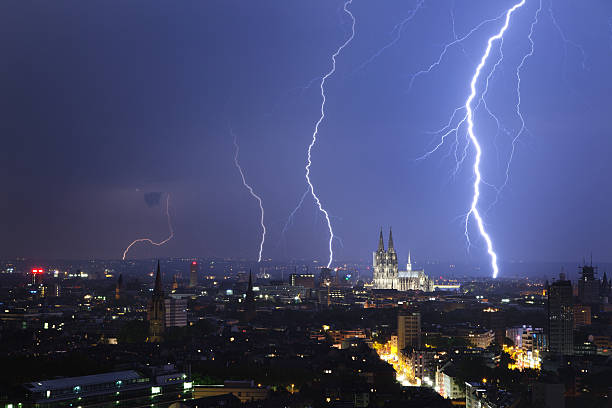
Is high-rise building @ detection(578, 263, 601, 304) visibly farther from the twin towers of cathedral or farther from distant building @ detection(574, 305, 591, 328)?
the twin towers of cathedral

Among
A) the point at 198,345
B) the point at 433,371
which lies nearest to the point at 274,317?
the point at 198,345

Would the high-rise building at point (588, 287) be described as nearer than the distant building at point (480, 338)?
No

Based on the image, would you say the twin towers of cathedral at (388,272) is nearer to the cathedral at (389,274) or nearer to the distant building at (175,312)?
the cathedral at (389,274)

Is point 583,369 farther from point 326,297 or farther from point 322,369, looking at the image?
point 326,297

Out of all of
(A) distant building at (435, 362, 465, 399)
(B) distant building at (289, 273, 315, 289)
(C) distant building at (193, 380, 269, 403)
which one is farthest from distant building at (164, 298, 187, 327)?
(B) distant building at (289, 273, 315, 289)

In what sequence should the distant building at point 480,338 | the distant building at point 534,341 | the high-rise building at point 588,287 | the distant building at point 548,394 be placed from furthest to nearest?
the high-rise building at point 588,287
the distant building at point 480,338
the distant building at point 534,341
the distant building at point 548,394

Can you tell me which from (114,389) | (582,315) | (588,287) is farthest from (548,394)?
(588,287)

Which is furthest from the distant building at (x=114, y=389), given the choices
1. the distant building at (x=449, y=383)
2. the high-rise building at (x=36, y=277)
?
the high-rise building at (x=36, y=277)
